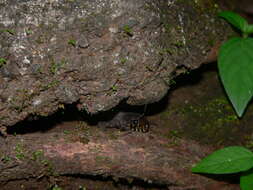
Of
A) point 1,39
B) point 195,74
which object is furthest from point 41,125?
point 195,74

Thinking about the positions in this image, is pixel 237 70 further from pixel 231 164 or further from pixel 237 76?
pixel 231 164

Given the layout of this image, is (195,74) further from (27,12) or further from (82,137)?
(27,12)

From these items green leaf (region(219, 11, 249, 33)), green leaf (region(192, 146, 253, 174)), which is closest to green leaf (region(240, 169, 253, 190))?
green leaf (region(192, 146, 253, 174))

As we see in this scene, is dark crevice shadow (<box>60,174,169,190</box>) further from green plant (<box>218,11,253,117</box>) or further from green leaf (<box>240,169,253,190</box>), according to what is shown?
green plant (<box>218,11,253,117</box>)

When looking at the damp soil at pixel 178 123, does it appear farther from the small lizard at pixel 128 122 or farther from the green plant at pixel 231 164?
the green plant at pixel 231 164

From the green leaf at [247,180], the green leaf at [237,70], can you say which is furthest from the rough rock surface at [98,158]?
the green leaf at [237,70]

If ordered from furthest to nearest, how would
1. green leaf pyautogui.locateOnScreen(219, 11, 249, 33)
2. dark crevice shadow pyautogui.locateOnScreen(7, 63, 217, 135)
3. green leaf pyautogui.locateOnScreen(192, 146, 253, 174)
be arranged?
1. green leaf pyautogui.locateOnScreen(219, 11, 249, 33)
2. dark crevice shadow pyautogui.locateOnScreen(7, 63, 217, 135)
3. green leaf pyautogui.locateOnScreen(192, 146, 253, 174)
